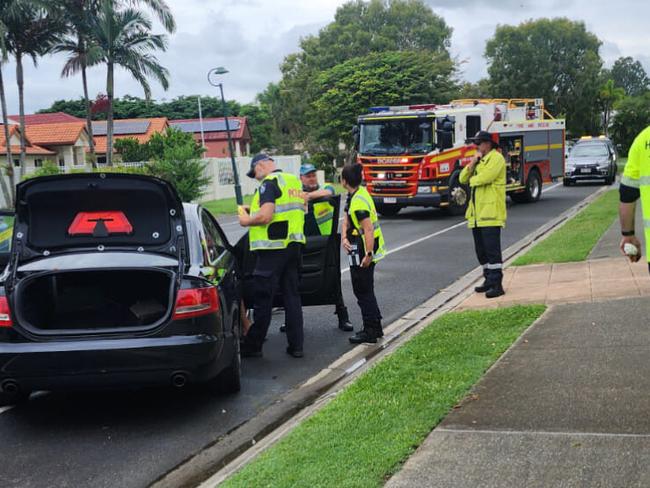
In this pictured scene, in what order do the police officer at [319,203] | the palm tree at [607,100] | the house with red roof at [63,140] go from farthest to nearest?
the palm tree at [607,100]
the house with red roof at [63,140]
the police officer at [319,203]

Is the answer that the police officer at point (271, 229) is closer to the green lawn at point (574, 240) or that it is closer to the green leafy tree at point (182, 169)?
the green lawn at point (574, 240)

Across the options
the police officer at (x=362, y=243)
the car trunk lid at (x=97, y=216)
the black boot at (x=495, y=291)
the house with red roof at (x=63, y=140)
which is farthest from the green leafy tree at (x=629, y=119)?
the car trunk lid at (x=97, y=216)

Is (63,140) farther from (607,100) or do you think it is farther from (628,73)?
(628,73)

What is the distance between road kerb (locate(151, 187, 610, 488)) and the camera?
4.41 meters

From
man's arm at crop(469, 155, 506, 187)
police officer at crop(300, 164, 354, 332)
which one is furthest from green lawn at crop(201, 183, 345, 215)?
police officer at crop(300, 164, 354, 332)

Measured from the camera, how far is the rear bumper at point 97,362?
4.88 meters

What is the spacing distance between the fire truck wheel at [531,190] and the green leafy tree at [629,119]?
137 ft

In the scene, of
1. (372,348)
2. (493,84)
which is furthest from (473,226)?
(493,84)

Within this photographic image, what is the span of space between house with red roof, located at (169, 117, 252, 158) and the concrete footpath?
244ft

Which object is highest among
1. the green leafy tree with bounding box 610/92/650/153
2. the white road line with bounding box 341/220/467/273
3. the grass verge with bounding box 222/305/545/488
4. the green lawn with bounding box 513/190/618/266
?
the green leafy tree with bounding box 610/92/650/153

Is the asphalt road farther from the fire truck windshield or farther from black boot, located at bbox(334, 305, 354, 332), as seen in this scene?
the fire truck windshield

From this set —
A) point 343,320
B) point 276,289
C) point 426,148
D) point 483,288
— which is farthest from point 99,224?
point 426,148

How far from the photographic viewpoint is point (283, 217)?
6.51 metres

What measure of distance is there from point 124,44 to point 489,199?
27277 mm
